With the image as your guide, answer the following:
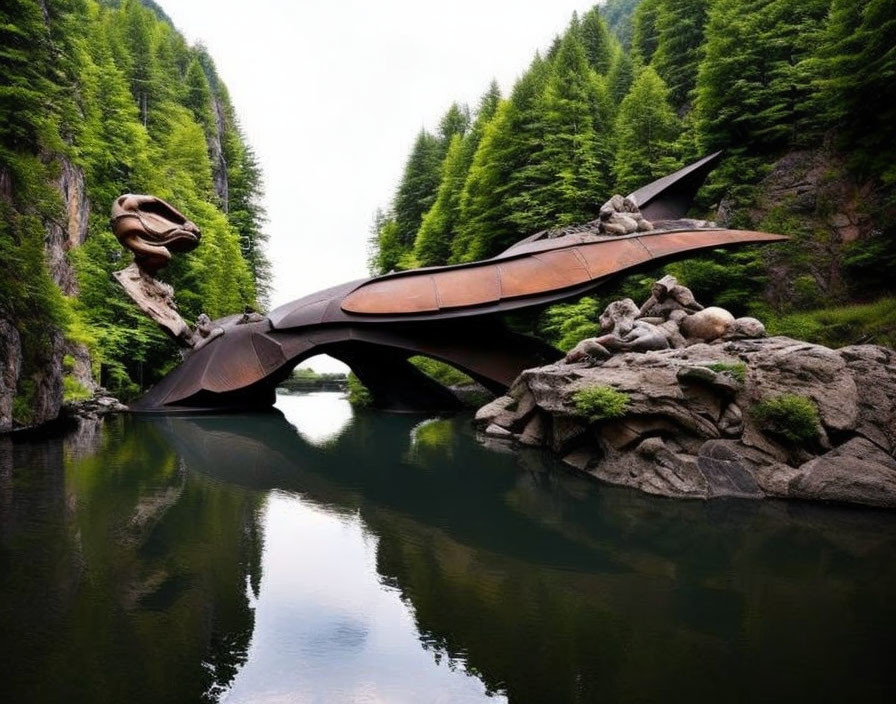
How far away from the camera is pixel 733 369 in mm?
6328

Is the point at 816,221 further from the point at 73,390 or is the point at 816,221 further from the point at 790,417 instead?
the point at 73,390

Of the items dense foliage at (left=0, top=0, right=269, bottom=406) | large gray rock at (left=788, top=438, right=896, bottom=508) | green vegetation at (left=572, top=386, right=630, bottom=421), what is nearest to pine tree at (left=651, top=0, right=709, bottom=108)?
dense foliage at (left=0, top=0, right=269, bottom=406)

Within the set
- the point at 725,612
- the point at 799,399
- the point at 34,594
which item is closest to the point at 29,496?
the point at 34,594

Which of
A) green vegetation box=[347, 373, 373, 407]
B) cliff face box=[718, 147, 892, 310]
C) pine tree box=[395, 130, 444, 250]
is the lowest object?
green vegetation box=[347, 373, 373, 407]

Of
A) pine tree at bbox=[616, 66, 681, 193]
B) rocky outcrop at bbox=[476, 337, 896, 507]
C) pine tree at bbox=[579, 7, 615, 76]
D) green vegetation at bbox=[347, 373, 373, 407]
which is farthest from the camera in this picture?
pine tree at bbox=[579, 7, 615, 76]

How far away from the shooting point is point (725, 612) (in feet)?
10.6

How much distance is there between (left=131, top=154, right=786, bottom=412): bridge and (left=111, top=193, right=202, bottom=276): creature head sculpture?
7.31 feet

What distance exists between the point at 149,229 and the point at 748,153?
16543 millimetres

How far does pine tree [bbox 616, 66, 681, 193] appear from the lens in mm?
17375

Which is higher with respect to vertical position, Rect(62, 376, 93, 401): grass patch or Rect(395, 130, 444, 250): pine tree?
Rect(395, 130, 444, 250): pine tree

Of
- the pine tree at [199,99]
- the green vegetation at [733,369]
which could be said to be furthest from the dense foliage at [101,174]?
the green vegetation at [733,369]

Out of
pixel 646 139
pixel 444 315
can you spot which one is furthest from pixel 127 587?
pixel 646 139

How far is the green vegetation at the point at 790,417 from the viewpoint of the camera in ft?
19.0

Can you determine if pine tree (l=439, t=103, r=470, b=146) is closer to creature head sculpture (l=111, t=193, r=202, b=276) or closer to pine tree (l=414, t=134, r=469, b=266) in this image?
pine tree (l=414, t=134, r=469, b=266)
